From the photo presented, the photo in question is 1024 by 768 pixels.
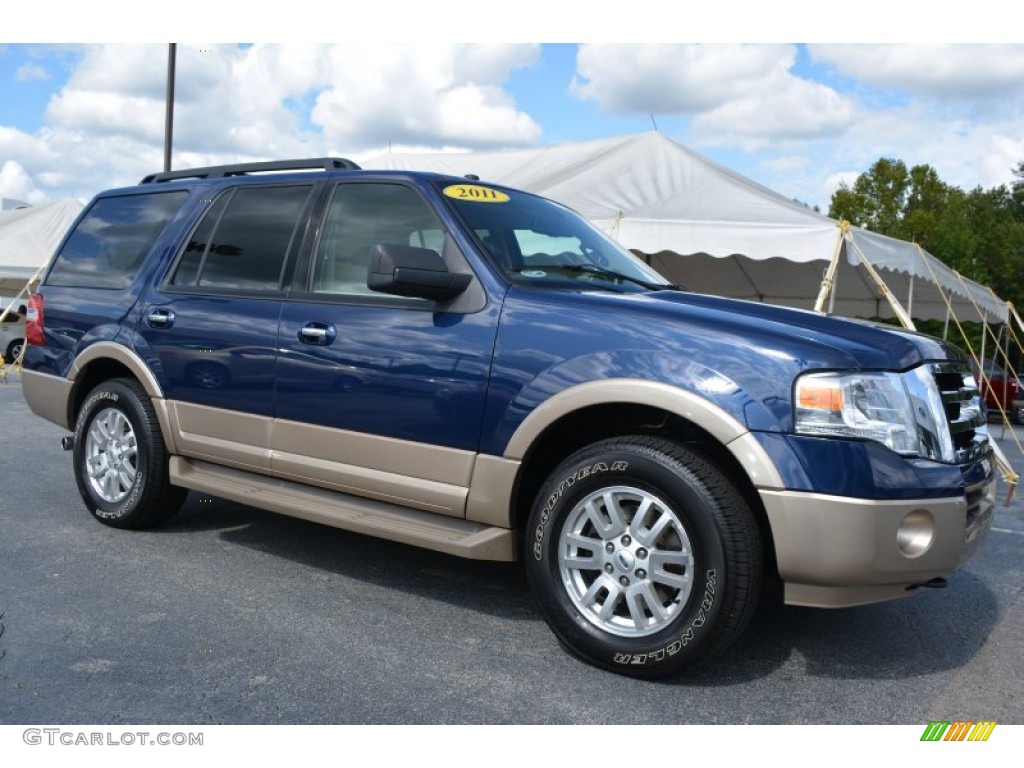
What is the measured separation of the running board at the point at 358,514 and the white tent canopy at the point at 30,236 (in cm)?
1936

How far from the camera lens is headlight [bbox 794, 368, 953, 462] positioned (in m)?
3.02

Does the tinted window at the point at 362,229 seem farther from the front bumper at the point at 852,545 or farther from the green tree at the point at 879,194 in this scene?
the green tree at the point at 879,194

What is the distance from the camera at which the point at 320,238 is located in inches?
171

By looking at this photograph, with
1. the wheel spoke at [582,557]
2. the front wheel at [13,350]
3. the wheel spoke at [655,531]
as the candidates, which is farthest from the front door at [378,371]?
the front wheel at [13,350]

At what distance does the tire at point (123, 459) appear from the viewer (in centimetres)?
489

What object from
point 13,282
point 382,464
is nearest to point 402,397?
point 382,464

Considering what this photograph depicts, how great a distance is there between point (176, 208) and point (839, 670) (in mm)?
4033

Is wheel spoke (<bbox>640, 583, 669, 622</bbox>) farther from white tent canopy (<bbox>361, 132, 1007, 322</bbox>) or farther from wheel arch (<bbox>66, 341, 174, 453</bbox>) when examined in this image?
white tent canopy (<bbox>361, 132, 1007, 322</bbox>)

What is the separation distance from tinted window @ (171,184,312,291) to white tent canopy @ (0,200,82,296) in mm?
18800

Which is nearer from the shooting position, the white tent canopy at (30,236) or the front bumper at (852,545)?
the front bumper at (852,545)

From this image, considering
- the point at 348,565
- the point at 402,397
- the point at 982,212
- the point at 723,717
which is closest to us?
the point at 723,717

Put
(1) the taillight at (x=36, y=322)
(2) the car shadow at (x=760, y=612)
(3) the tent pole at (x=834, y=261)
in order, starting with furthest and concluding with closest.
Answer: (3) the tent pole at (x=834, y=261)
(1) the taillight at (x=36, y=322)
(2) the car shadow at (x=760, y=612)

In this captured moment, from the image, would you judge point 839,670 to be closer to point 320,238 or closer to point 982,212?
point 320,238

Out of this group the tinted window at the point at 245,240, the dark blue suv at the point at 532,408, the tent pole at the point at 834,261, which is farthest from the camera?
the tent pole at the point at 834,261
